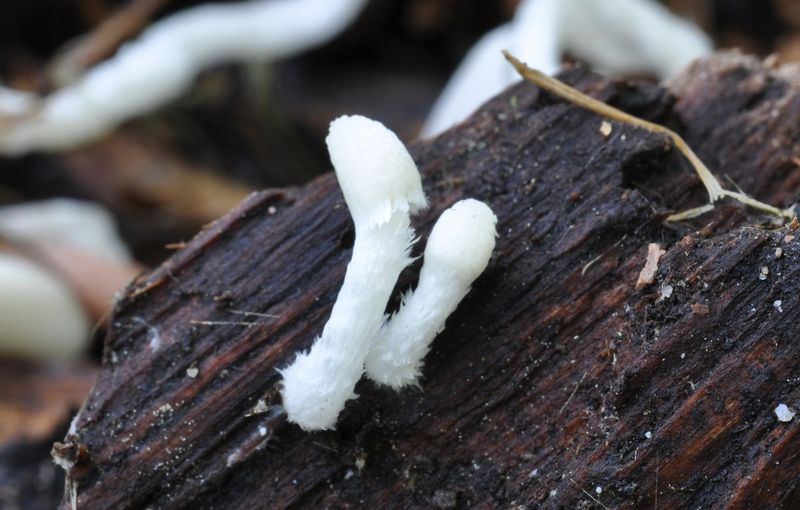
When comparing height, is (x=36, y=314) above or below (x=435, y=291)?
above

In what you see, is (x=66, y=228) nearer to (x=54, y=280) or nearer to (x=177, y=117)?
(x=54, y=280)

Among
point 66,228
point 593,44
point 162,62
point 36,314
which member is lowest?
point 593,44

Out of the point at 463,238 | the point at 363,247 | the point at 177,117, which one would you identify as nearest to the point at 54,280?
the point at 177,117

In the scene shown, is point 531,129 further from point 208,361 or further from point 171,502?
point 171,502

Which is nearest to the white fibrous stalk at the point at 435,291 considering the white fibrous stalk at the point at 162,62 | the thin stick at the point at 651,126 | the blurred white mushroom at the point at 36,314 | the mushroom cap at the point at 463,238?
the mushroom cap at the point at 463,238

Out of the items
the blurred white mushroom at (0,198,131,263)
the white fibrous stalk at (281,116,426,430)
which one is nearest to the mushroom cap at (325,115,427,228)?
the white fibrous stalk at (281,116,426,430)

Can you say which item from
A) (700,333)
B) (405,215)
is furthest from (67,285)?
(700,333)
